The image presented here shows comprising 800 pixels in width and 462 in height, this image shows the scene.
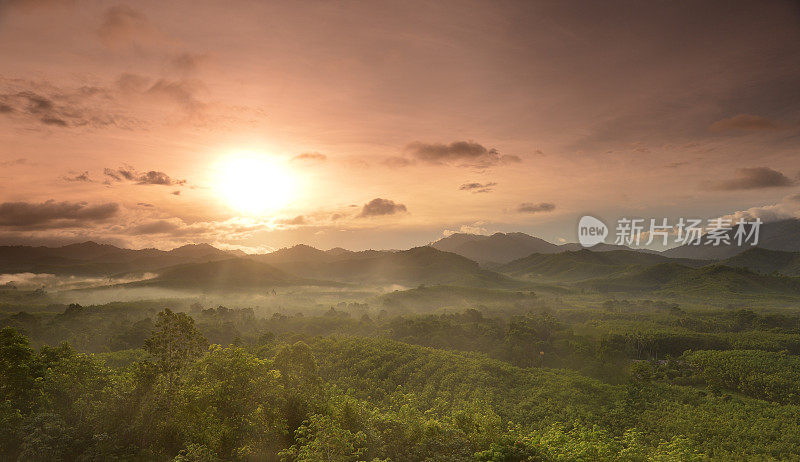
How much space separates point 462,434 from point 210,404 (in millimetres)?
29048

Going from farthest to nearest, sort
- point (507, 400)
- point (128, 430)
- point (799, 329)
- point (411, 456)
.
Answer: point (799, 329) < point (507, 400) < point (128, 430) < point (411, 456)

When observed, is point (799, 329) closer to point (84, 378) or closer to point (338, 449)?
point (338, 449)

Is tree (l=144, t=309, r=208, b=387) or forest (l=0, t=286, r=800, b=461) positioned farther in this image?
tree (l=144, t=309, r=208, b=387)

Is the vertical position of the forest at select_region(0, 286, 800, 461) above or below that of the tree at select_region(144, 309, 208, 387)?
below

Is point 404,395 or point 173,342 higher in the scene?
point 173,342

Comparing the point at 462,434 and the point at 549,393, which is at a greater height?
the point at 462,434

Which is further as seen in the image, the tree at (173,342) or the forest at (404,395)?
the tree at (173,342)

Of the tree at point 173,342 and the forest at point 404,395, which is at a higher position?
the tree at point 173,342

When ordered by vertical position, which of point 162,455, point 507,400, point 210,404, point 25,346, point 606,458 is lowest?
point 507,400

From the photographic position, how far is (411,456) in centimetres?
3688

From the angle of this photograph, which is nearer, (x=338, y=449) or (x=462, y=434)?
(x=338, y=449)

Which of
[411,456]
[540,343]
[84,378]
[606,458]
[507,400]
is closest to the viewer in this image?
[411,456]

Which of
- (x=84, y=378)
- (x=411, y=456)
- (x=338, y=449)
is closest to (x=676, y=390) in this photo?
(x=411, y=456)

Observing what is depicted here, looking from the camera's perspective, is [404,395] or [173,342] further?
[404,395]
